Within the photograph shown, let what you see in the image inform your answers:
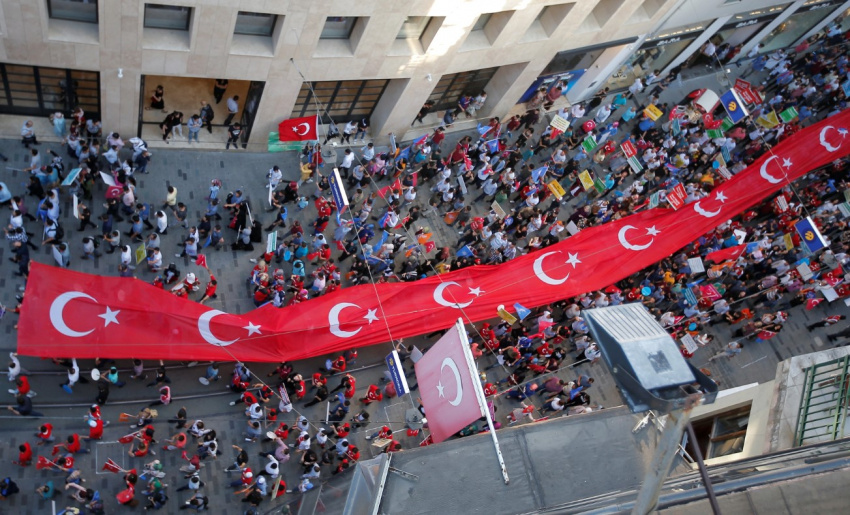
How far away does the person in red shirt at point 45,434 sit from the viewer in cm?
2555

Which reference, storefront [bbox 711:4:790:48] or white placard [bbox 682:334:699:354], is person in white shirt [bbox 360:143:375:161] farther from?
storefront [bbox 711:4:790:48]

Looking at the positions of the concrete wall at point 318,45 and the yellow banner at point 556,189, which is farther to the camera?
the yellow banner at point 556,189

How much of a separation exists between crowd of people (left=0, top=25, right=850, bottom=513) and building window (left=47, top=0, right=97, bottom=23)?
3.86 meters

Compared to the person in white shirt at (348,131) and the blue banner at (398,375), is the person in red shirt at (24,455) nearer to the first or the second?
the blue banner at (398,375)

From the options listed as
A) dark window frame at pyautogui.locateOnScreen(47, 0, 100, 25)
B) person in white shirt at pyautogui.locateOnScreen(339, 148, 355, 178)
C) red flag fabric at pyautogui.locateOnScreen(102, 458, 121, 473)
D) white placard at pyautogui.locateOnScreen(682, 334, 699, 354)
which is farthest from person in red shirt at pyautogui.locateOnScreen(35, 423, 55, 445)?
Answer: white placard at pyautogui.locateOnScreen(682, 334, 699, 354)

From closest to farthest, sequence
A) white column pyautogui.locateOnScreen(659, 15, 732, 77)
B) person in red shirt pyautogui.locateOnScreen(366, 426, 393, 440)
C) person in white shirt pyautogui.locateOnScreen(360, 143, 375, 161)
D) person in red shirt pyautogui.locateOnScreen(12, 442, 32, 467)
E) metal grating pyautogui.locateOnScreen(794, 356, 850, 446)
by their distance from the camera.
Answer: metal grating pyautogui.locateOnScreen(794, 356, 850, 446) < person in red shirt pyautogui.locateOnScreen(12, 442, 32, 467) < person in red shirt pyautogui.locateOnScreen(366, 426, 393, 440) < person in white shirt pyautogui.locateOnScreen(360, 143, 375, 161) < white column pyautogui.locateOnScreen(659, 15, 732, 77)

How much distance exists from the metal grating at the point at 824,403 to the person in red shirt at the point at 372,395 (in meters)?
13.6

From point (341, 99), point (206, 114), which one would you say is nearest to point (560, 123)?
point (341, 99)

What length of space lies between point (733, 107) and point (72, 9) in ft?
94.2

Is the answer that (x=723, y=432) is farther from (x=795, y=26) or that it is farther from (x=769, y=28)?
(x=795, y=26)

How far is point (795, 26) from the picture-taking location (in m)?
48.9

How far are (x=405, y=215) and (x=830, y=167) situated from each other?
861 inches

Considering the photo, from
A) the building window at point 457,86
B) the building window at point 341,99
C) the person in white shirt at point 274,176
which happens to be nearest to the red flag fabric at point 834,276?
the building window at point 457,86

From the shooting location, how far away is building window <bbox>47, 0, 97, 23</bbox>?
29.2 metres
